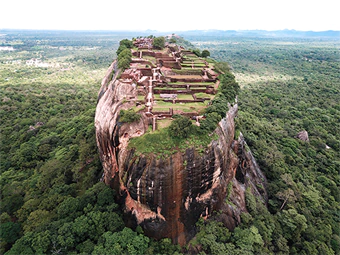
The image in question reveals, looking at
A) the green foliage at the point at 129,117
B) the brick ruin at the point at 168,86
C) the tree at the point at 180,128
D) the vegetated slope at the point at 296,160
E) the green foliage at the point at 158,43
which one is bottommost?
the vegetated slope at the point at 296,160

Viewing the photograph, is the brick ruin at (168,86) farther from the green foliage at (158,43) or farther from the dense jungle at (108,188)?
the dense jungle at (108,188)

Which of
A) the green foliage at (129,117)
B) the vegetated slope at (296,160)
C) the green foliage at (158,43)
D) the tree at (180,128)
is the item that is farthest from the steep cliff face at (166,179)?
the green foliage at (158,43)

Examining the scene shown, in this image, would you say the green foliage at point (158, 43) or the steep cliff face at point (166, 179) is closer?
the steep cliff face at point (166, 179)

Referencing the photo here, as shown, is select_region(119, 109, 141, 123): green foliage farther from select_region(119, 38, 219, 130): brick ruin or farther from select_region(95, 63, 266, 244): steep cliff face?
select_region(119, 38, 219, 130): brick ruin

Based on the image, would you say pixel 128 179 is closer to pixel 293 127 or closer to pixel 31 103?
pixel 293 127

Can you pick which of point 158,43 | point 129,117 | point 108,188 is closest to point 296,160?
point 129,117

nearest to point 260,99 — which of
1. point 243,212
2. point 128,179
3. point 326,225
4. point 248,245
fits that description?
point 326,225
